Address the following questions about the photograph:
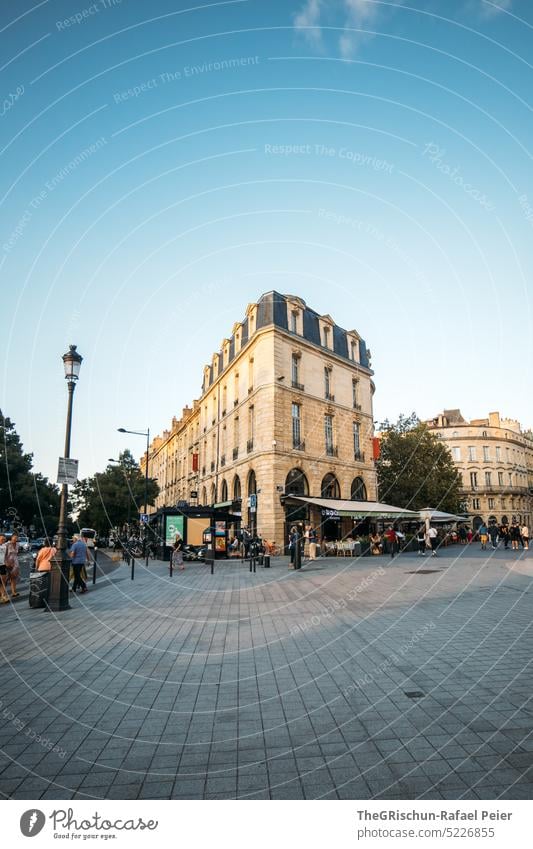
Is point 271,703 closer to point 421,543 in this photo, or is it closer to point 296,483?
point 421,543

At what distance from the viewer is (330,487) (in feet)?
108

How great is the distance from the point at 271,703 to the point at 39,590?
26.1 ft

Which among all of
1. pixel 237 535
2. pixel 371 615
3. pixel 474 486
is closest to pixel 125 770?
pixel 371 615

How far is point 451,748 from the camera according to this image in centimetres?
340

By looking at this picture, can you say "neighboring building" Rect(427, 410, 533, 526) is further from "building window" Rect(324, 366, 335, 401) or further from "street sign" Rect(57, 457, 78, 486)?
"street sign" Rect(57, 457, 78, 486)

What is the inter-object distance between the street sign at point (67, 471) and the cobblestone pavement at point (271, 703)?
2.87 meters

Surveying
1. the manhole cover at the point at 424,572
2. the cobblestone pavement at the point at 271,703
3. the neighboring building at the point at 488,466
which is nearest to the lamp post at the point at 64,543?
the cobblestone pavement at the point at 271,703

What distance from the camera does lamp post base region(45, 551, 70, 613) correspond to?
10.2 meters

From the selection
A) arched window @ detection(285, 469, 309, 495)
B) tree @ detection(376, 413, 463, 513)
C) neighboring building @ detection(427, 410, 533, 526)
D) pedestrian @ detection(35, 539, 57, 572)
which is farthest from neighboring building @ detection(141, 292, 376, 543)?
neighboring building @ detection(427, 410, 533, 526)

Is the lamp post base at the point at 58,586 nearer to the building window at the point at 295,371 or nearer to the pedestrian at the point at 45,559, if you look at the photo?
the pedestrian at the point at 45,559

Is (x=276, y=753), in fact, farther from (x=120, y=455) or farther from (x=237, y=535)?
(x=120, y=455)

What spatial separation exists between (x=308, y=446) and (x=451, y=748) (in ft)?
92.4

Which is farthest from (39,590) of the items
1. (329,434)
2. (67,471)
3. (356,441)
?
(356,441)

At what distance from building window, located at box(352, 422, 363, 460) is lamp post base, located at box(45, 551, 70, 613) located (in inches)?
1079
